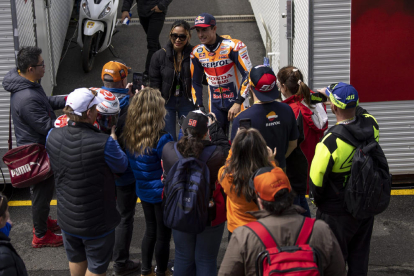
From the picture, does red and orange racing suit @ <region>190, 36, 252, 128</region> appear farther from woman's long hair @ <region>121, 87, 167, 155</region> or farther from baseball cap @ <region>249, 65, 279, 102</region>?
woman's long hair @ <region>121, 87, 167, 155</region>

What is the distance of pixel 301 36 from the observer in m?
6.33

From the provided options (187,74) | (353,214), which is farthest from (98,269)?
(187,74)

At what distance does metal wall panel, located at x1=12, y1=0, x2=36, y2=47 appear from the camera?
6.12m

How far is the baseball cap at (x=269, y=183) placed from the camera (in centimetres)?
276

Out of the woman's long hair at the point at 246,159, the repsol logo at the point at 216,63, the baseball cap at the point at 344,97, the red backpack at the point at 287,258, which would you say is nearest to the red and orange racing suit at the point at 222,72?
the repsol logo at the point at 216,63

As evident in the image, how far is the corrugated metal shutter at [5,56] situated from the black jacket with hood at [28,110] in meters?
1.00

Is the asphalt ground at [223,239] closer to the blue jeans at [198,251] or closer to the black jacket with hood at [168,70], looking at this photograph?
the blue jeans at [198,251]

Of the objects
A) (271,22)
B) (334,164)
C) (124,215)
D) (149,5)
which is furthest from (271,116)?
(271,22)

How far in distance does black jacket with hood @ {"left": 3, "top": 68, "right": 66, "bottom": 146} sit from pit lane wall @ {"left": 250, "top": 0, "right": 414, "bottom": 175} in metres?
3.03

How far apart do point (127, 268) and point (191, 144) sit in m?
1.78

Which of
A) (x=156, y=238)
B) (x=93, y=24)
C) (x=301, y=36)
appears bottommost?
(x=156, y=238)

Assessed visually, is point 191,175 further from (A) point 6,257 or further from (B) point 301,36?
(B) point 301,36

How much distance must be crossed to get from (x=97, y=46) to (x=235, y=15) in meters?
3.58

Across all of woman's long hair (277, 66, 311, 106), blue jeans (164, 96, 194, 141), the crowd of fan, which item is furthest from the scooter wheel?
woman's long hair (277, 66, 311, 106)
